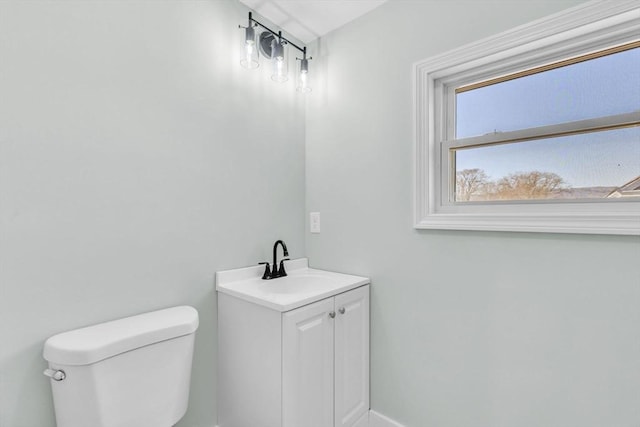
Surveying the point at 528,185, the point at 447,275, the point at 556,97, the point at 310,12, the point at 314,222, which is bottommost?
the point at 447,275

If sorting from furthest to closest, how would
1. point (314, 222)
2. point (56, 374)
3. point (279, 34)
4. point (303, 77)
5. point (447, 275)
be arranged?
point (314, 222) < point (303, 77) < point (279, 34) < point (447, 275) < point (56, 374)

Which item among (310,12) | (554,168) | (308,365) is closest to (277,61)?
(310,12)

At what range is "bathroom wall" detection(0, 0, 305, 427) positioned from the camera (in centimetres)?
100

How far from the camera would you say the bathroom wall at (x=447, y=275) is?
1054 millimetres

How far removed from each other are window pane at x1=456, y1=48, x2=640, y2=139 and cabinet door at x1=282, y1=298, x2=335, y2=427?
44.2 inches

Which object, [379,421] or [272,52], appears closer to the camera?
[379,421]

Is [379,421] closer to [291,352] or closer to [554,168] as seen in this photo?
[291,352]

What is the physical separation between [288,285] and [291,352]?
51 cm

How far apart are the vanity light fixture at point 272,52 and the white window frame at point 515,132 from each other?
679 millimetres

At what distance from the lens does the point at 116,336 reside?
1.04m

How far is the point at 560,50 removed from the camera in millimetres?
1181

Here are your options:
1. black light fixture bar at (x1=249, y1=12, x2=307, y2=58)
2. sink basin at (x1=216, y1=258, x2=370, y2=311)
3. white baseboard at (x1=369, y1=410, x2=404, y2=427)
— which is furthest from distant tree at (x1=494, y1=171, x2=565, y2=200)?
black light fixture bar at (x1=249, y1=12, x2=307, y2=58)

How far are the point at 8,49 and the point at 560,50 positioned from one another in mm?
2001

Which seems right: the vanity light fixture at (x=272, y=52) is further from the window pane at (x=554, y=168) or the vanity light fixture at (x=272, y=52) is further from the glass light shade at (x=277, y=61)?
the window pane at (x=554, y=168)
